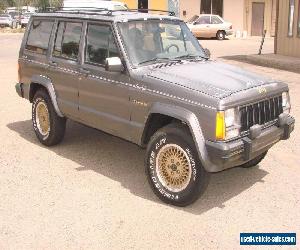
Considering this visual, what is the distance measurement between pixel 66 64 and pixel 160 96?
2010 millimetres

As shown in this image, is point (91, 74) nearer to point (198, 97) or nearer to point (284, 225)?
point (198, 97)

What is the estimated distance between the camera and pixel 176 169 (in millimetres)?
5121

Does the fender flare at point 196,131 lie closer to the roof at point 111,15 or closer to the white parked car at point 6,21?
the roof at point 111,15

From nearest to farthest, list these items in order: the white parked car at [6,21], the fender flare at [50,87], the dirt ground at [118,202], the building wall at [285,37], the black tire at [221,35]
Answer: the dirt ground at [118,202] < the fender flare at [50,87] < the building wall at [285,37] < the black tire at [221,35] < the white parked car at [6,21]

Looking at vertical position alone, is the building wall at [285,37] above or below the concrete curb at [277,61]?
above

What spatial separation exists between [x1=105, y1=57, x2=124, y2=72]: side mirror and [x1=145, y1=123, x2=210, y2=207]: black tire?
3.13ft

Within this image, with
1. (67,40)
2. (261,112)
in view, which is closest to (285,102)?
(261,112)

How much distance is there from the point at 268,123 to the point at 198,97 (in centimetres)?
107

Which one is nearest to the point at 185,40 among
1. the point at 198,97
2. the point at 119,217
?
the point at 198,97

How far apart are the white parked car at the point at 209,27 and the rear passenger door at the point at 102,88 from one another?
24666 millimetres

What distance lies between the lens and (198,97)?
4797 mm

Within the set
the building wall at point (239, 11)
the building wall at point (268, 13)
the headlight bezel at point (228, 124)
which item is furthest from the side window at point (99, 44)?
the building wall at point (268, 13)

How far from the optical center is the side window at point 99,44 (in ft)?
Result: 19.1

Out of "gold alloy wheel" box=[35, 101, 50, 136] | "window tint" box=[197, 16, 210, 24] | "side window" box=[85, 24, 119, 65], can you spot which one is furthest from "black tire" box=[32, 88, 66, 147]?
"window tint" box=[197, 16, 210, 24]
